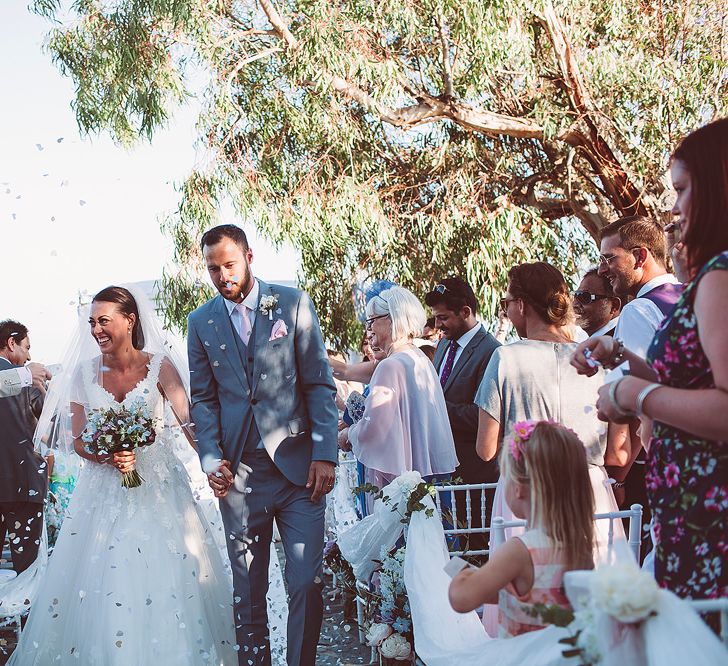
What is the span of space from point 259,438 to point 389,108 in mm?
7694

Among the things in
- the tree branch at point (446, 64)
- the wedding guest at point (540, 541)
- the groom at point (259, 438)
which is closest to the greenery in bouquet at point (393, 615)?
the groom at point (259, 438)

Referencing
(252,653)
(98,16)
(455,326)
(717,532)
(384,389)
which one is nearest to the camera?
(717,532)

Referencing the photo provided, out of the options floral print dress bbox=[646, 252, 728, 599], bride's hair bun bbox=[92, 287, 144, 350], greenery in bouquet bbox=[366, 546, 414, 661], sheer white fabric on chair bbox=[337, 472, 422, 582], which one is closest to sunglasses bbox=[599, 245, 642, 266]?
sheer white fabric on chair bbox=[337, 472, 422, 582]

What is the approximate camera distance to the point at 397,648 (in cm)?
421

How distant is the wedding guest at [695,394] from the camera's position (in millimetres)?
1840

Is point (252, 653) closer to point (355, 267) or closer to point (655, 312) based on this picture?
point (655, 312)

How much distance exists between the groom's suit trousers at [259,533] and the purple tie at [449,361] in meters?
1.46

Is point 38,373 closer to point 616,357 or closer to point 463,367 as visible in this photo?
point 463,367

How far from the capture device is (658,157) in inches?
424

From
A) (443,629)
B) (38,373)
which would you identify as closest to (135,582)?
(38,373)

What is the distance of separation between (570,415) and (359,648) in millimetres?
2383

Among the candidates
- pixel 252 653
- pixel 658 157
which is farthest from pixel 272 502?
pixel 658 157

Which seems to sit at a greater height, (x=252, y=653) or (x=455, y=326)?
(x=455, y=326)

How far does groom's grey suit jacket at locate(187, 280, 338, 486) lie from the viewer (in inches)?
162
